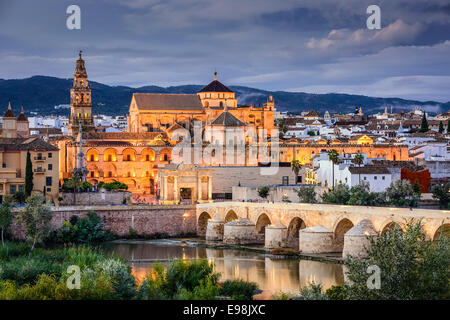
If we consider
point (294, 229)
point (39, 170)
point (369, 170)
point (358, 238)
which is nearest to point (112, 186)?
point (39, 170)

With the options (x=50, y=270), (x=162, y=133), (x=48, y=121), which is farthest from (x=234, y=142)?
(x=48, y=121)

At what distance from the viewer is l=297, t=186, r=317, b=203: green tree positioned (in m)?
55.6

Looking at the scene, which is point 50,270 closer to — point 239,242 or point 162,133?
point 239,242

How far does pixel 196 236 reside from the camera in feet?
186

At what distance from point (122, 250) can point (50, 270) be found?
580 inches

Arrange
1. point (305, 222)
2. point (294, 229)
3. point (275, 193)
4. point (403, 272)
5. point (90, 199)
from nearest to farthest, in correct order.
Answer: point (403, 272) < point (305, 222) < point (294, 229) < point (90, 199) < point (275, 193)

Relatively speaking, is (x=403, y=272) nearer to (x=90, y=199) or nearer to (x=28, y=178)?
(x=28, y=178)

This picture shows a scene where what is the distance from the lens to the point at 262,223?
52125 millimetres

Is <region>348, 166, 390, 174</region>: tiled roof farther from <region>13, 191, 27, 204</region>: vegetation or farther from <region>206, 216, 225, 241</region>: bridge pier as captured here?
<region>13, 191, 27, 204</region>: vegetation

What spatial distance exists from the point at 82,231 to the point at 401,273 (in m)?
31.4

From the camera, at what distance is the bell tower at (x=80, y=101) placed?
3378 inches

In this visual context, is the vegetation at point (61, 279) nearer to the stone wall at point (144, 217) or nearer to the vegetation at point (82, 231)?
the vegetation at point (82, 231)

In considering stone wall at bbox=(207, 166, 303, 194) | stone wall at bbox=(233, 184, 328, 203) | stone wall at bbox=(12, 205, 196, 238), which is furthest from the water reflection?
stone wall at bbox=(207, 166, 303, 194)

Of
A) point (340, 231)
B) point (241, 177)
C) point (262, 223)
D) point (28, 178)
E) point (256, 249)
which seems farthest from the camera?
point (241, 177)
